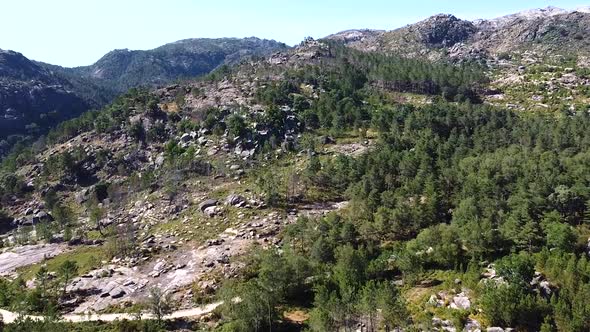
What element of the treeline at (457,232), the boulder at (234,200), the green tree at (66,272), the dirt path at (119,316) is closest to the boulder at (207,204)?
the boulder at (234,200)

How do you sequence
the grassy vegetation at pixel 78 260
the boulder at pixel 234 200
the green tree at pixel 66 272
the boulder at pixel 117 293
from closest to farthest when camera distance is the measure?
1. the boulder at pixel 117 293
2. the green tree at pixel 66 272
3. the grassy vegetation at pixel 78 260
4. the boulder at pixel 234 200

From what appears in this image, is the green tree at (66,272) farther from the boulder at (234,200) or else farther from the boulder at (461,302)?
the boulder at (461,302)

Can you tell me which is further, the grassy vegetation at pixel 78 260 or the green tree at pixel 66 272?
the grassy vegetation at pixel 78 260

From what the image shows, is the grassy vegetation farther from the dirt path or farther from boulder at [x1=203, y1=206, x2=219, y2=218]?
boulder at [x1=203, y1=206, x2=219, y2=218]

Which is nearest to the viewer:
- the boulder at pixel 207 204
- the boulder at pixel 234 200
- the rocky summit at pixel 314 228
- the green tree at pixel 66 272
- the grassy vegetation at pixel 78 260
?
the rocky summit at pixel 314 228

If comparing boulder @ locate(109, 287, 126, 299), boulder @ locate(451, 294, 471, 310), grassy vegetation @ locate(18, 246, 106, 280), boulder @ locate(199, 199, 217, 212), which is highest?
boulder @ locate(199, 199, 217, 212)

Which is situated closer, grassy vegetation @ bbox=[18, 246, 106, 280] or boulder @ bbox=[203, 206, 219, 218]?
grassy vegetation @ bbox=[18, 246, 106, 280]

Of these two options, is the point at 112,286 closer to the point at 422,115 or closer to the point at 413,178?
the point at 413,178

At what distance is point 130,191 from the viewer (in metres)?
156

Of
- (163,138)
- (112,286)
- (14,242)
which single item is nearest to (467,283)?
(112,286)

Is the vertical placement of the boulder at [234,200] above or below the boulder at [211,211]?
above

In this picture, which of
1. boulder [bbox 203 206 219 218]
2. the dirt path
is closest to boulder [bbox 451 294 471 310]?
the dirt path

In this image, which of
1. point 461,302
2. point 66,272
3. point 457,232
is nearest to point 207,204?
point 66,272

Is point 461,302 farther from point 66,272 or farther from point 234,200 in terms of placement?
point 66,272
